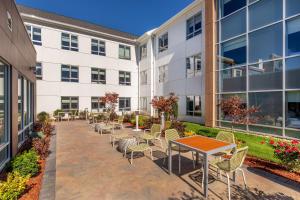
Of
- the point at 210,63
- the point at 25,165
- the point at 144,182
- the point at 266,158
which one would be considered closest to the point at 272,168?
the point at 266,158

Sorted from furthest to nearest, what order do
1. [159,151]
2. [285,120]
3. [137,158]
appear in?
[285,120] → [159,151] → [137,158]

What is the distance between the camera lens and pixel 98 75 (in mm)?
21922

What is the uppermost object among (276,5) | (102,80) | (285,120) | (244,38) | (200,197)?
(276,5)

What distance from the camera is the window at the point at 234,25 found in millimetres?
11281

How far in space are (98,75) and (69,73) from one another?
3.34 meters

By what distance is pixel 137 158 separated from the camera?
23.0 feet

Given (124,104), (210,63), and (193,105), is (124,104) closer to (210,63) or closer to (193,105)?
(193,105)

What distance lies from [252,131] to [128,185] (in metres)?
9.05

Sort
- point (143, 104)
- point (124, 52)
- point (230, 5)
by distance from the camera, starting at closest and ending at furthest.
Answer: point (230, 5), point (143, 104), point (124, 52)

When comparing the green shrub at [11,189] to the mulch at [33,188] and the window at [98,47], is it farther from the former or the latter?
the window at [98,47]

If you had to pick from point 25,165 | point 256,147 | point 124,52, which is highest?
point 124,52

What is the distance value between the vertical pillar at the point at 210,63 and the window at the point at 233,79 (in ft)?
2.05

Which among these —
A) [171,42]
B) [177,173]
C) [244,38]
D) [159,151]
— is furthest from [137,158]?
[171,42]

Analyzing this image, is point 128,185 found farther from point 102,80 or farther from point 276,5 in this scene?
point 102,80
